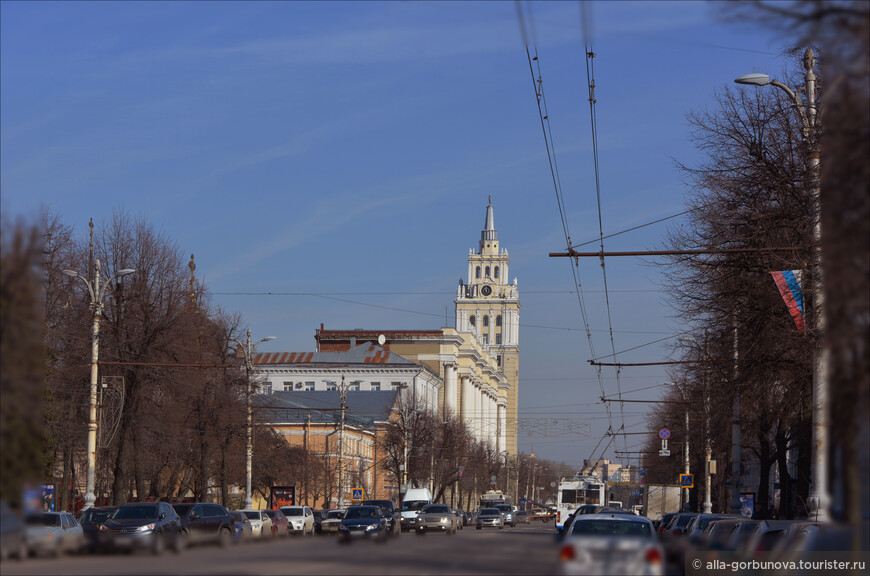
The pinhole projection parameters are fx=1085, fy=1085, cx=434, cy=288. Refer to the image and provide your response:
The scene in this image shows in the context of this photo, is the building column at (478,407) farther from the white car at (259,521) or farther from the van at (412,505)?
the white car at (259,521)

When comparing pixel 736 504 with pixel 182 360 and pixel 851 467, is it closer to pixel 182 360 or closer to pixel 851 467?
pixel 182 360

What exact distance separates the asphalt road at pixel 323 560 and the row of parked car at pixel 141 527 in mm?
115

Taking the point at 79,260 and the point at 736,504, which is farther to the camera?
the point at 79,260

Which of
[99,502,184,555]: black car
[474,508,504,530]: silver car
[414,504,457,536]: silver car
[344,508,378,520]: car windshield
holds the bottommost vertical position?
[474,508,504,530]: silver car

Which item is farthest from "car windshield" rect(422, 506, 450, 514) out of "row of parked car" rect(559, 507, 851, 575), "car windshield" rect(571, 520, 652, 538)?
"row of parked car" rect(559, 507, 851, 575)

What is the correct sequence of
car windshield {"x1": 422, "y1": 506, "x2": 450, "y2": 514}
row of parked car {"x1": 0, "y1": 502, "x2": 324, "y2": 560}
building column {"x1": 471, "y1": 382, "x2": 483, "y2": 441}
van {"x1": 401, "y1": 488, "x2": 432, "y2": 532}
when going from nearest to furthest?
1. row of parked car {"x1": 0, "y1": 502, "x2": 324, "y2": 560}
2. car windshield {"x1": 422, "y1": 506, "x2": 450, "y2": 514}
3. van {"x1": 401, "y1": 488, "x2": 432, "y2": 532}
4. building column {"x1": 471, "y1": 382, "x2": 483, "y2": 441}

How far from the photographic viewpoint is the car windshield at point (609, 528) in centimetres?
1611

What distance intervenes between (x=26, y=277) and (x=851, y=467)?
7.50 metres

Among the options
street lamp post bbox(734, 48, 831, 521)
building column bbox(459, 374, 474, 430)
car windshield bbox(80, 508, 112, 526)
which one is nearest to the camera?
street lamp post bbox(734, 48, 831, 521)

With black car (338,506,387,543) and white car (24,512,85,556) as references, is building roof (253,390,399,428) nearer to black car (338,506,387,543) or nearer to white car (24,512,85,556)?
black car (338,506,387,543)

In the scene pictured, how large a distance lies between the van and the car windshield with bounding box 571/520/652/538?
3760 cm

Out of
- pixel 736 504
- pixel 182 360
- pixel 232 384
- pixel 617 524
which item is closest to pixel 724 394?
pixel 736 504

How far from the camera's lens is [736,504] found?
135 feet

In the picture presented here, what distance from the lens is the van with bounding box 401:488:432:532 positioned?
2253 inches
